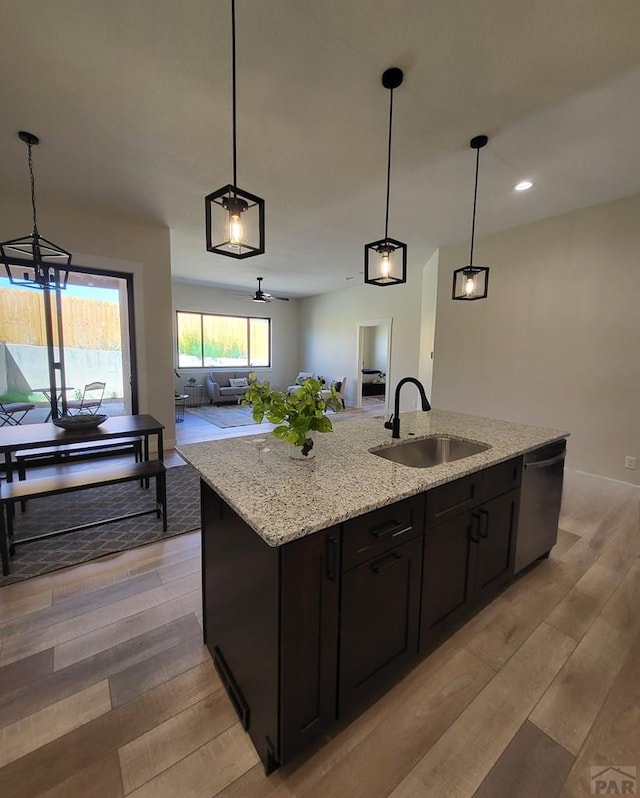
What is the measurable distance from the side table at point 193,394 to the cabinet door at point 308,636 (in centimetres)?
841

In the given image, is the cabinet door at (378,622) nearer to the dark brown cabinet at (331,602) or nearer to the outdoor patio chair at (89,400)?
the dark brown cabinet at (331,602)

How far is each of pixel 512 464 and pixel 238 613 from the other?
4.92 feet

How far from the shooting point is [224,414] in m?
7.74

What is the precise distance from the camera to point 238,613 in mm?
1327

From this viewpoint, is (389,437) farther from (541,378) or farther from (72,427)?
(541,378)

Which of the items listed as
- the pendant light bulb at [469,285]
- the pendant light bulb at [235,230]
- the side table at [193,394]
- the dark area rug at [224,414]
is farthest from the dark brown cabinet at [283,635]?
the side table at [193,394]

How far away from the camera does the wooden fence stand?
162 inches

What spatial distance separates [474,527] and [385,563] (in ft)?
2.05

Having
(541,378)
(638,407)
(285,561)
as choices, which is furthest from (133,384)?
(638,407)

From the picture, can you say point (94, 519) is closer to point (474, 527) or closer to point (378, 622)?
point (378, 622)

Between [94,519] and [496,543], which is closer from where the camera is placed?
[496,543]

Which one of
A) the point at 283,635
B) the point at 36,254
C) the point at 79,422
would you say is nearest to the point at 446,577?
the point at 283,635

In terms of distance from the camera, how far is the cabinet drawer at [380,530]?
116 centimetres

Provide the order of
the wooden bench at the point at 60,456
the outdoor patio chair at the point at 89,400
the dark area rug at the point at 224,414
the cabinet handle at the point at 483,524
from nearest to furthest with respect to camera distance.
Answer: the cabinet handle at the point at 483,524
the wooden bench at the point at 60,456
the outdoor patio chair at the point at 89,400
the dark area rug at the point at 224,414
